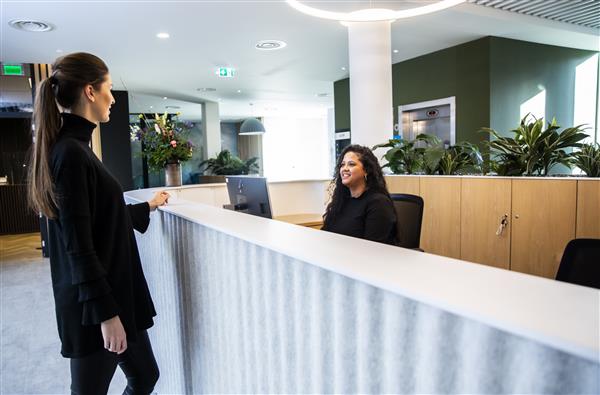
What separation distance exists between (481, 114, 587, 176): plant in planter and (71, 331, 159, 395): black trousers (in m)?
2.73

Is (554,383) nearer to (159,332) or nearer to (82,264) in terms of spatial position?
(82,264)

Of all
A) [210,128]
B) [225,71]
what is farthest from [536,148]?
[210,128]

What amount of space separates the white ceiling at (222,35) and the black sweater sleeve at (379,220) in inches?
113

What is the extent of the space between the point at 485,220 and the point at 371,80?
2.09 m

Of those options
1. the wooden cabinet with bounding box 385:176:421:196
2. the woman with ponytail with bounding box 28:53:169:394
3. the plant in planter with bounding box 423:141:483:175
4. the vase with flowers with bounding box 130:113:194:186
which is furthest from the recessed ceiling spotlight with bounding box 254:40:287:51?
the woman with ponytail with bounding box 28:53:169:394

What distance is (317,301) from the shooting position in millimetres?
847

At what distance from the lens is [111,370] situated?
4.73ft

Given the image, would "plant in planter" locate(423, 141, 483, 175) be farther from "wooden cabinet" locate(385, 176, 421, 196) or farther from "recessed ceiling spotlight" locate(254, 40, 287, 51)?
"recessed ceiling spotlight" locate(254, 40, 287, 51)

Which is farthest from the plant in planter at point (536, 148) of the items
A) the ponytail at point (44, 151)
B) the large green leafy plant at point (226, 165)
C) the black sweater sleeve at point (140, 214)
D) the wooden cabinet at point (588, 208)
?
the large green leafy plant at point (226, 165)

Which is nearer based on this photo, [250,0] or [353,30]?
[250,0]

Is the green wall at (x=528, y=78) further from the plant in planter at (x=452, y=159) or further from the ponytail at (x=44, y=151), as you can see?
the ponytail at (x=44, y=151)

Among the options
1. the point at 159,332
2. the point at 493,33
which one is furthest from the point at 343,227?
the point at 493,33

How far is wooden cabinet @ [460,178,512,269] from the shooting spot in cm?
297

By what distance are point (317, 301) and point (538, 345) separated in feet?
1.44
